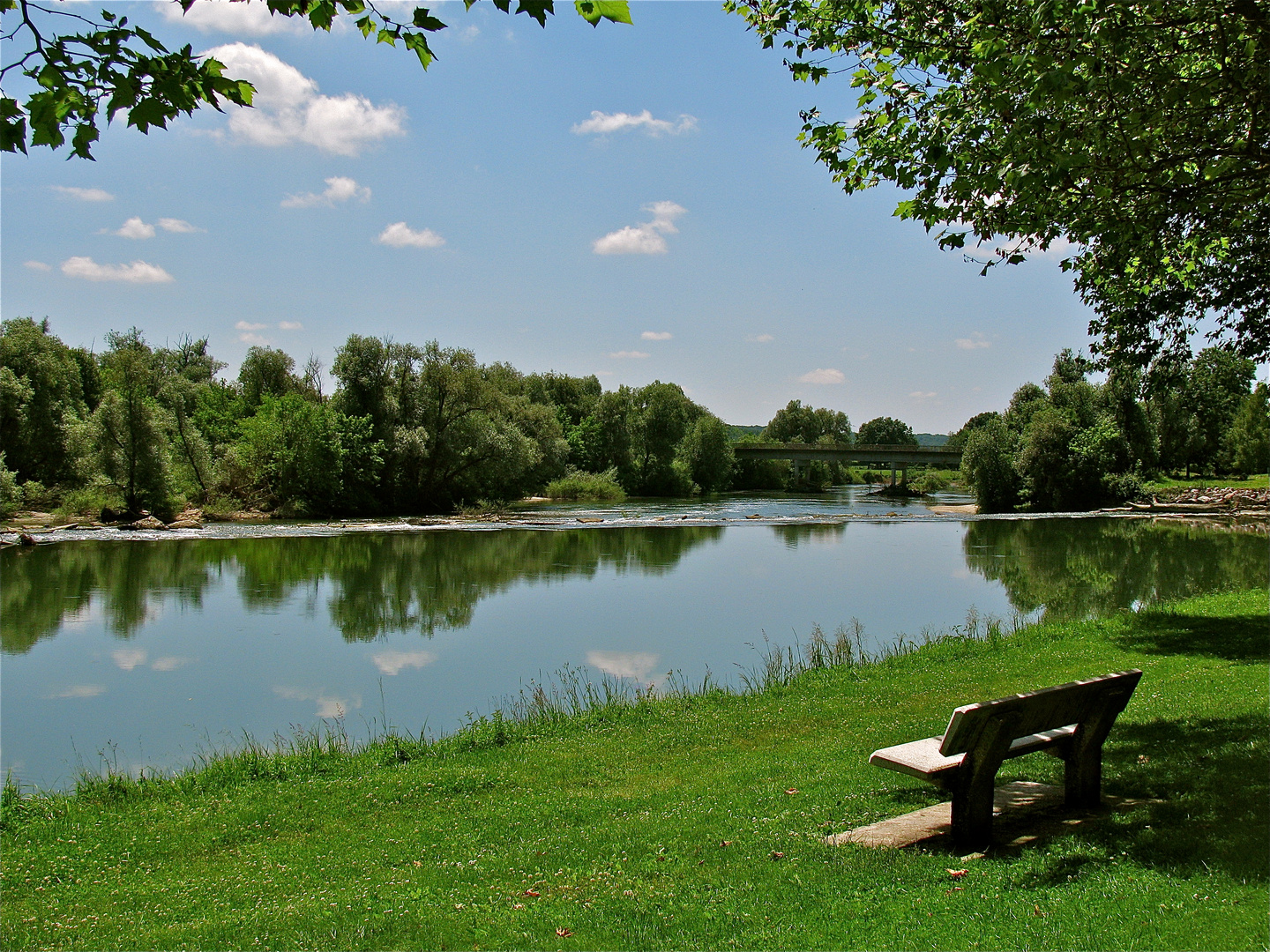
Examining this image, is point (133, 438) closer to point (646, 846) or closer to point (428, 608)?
point (428, 608)

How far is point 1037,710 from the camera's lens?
4.62 meters

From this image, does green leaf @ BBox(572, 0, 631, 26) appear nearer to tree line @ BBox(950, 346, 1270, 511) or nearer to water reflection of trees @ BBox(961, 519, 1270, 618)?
water reflection of trees @ BBox(961, 519, 1270, 618)

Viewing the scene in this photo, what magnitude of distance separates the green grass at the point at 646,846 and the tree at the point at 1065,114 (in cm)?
446

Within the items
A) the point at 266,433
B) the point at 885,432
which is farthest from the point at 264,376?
the point at 885,432

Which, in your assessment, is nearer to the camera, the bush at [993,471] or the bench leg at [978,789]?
the bench leg at [978,789]

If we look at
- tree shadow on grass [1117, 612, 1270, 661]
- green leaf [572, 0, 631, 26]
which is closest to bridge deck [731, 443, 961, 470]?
tree shadow on grass [1117, 612, 1270, 661]

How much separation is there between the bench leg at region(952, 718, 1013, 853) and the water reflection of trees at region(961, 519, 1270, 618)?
45.1ft

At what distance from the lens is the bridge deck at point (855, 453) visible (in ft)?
249

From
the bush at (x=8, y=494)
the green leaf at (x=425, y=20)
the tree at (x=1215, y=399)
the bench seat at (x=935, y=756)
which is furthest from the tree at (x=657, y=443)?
the green leaf at (x=425, y=20)

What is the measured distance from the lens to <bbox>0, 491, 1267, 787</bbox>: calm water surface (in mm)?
11086

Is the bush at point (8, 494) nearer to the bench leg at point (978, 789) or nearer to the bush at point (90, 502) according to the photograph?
the bush at point (90, 502)

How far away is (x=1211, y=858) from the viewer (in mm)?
4113

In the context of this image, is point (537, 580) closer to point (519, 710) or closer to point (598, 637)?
point (598, 637)

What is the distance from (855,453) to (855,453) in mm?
82
